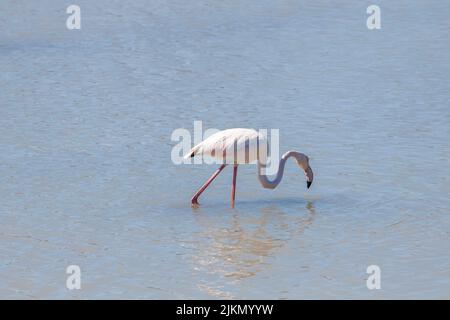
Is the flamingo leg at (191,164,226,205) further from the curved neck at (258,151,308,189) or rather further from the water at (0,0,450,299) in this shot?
the curved neck at (258,151,308,189)

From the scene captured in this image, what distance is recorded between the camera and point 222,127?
13219mm

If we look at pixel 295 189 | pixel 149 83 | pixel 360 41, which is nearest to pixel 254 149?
pixel 295 189

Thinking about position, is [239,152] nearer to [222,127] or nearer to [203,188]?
[203,188]

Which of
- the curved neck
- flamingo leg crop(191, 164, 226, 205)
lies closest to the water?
flamingo leg crop(191, 164, 226, 205)

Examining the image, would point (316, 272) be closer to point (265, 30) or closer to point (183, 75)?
point (183, 75)

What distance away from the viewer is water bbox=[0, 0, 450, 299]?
8.98 metres

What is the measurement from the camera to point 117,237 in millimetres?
9781

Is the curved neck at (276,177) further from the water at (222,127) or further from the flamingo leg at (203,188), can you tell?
the flamingo leg at (203,188)

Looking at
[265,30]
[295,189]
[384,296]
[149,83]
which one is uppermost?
[265,30]

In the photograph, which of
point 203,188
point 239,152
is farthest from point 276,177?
point 203,188

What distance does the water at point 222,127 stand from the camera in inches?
353

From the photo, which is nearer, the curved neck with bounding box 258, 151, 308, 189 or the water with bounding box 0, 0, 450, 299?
the water with bounding box 0, 0, 450, 299

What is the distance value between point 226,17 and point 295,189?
770cm

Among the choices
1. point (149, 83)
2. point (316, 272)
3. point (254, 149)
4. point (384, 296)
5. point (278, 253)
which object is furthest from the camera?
point (149, 83)
